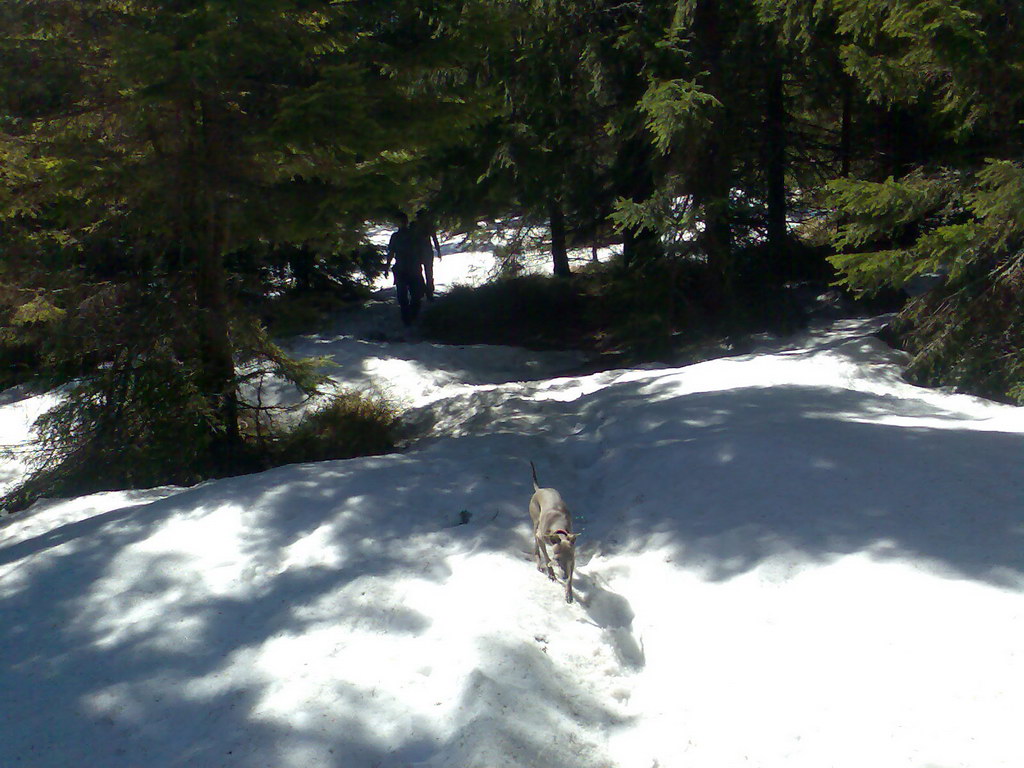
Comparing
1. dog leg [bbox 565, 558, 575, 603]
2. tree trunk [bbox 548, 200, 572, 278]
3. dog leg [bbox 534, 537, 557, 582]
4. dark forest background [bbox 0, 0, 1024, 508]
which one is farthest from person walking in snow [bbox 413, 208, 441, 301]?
dog leg [bbox 565, 558, 575, 603]

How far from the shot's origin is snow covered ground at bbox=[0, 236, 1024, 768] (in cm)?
326

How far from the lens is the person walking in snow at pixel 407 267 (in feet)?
52.6

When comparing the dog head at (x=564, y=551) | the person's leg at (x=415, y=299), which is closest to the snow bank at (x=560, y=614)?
the dog head at (x=564, y=551)

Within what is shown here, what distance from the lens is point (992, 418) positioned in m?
7.13

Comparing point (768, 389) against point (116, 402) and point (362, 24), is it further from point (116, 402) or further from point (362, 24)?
point (116, 402)

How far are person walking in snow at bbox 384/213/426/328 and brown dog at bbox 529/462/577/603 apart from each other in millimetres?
11066

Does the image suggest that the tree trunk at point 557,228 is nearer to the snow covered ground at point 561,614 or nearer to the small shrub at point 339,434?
the small shrub at point 339,434

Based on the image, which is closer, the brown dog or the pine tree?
the brown dog

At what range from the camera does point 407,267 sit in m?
16.2

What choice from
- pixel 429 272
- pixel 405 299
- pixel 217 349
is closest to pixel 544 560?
pixel 217 349

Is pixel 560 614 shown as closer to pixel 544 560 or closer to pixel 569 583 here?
pixel 569 583

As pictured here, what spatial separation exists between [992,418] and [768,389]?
190 centimetres

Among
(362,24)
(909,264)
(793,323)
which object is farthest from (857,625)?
(793,323)

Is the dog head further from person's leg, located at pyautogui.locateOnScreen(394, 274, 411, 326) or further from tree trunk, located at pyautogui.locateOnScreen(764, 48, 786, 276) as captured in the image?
person's leg, located at pyautogui.locateOnScreen(394, 274, 411, 326)
